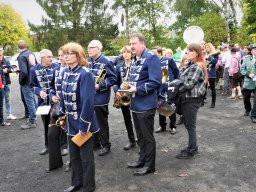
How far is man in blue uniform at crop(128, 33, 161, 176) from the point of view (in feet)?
16.2

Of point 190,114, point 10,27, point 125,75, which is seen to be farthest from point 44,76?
point 10,27

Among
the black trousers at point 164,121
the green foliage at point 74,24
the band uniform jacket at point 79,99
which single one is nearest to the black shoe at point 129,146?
the black trousers at point 164,121

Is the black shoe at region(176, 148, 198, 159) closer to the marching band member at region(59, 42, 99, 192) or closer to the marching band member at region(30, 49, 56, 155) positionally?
the marching band member at region(59, 42, 99, 192)

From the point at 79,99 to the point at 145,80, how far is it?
1.19 metres

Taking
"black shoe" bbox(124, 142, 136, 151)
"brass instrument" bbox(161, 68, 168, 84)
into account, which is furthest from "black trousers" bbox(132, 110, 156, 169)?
"brass instrument" bbox(161, 68, 168, 84)

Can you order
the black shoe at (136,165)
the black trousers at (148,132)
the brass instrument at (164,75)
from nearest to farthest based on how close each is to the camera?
the black trousers at (148,132), the black shoe at (136,165), the brass instrument at (164,75)

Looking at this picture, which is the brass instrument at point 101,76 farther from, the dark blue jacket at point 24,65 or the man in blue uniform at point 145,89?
the dark blue jacket at point 24,65

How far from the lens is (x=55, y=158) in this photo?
5633mm

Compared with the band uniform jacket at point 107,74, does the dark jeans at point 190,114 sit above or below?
below

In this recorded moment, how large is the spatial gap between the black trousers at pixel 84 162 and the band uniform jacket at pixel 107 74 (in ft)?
5.58

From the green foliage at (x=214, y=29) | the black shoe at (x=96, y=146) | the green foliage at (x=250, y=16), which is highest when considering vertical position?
the green foliage at (x=250, y=16)

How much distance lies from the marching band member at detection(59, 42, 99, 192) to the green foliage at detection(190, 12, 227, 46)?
23087 millimetres

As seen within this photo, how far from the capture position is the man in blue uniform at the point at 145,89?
4934 mm

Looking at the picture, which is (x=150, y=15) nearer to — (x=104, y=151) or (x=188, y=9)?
(x=188, y=9)
